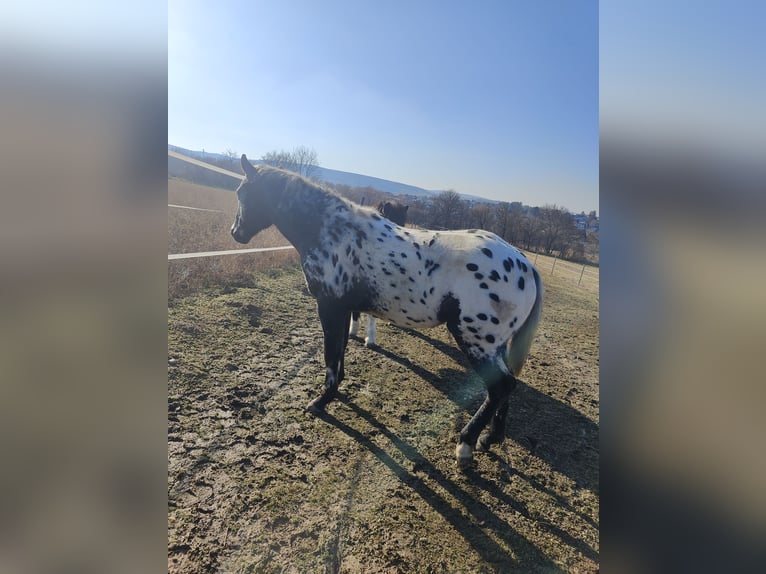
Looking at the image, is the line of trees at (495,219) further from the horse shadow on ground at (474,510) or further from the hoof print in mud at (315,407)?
the horse shadow on ground at (474,510)

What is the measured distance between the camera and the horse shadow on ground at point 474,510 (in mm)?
1971

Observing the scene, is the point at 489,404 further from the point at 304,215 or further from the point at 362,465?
the point at 304,215

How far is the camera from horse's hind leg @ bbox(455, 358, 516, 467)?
259 cm

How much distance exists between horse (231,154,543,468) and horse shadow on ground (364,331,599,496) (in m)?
0.45

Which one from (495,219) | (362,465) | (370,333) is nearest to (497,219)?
(495,219)

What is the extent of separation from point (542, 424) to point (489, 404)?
1017mm

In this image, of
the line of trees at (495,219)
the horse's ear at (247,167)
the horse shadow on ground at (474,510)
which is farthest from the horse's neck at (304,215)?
the line of trees at (495,219)

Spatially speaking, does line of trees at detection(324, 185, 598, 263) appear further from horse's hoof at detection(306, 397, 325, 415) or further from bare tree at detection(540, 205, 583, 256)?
horse's hoof at detection(306, 397, 325, 415)

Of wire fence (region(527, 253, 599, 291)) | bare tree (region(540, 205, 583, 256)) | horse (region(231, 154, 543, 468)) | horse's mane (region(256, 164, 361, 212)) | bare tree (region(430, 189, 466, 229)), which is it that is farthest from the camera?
bare tree (region(430, 189, 466, 229))

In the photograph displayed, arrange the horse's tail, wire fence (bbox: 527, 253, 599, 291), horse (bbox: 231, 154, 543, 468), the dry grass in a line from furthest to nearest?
wire fence (bbox: 527, 253, 599, 291)
the dry grass
the horse's tail
horse (bbox: 231, 154, 543, 468)

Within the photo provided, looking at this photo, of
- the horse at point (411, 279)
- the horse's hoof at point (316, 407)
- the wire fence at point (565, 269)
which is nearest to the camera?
the horse at point (411, 279)

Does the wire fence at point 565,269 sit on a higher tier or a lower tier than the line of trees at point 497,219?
lower

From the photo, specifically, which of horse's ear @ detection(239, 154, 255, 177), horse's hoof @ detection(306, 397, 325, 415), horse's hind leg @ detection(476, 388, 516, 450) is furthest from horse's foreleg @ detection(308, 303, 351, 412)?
horse's ear @ detection(239, 154, 255, 177)
